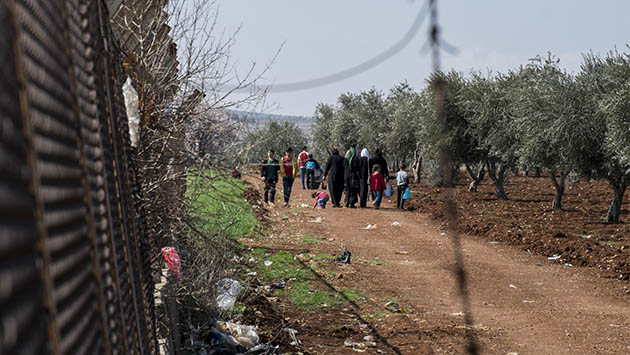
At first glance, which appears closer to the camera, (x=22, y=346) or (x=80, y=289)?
(x=22, y=346)

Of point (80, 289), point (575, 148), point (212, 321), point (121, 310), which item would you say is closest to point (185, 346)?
point (212, 321)

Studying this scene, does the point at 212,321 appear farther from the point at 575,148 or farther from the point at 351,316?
the point at 575,148

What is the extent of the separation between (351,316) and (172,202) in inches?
112

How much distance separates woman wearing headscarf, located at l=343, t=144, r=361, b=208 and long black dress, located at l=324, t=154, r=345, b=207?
0.23 meters

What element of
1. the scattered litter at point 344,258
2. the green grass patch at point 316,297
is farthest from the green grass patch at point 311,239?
the green grass patch at point 316,297

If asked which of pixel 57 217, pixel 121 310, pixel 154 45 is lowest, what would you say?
pixel 121 310

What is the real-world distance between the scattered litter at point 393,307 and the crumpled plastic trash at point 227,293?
201 centimetres

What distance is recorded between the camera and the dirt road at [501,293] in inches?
310

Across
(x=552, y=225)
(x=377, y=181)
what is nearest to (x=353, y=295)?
(x=552, y=225)

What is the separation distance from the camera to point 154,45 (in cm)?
740

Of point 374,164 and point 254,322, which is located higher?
point 374,164

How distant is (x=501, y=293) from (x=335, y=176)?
13.4 meters

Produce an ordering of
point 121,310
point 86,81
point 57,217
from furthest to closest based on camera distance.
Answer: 1. point 121,310
2. point 86,81
3. point 57,217

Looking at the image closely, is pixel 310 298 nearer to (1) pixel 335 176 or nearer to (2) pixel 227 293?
(2) pixel 227 293
